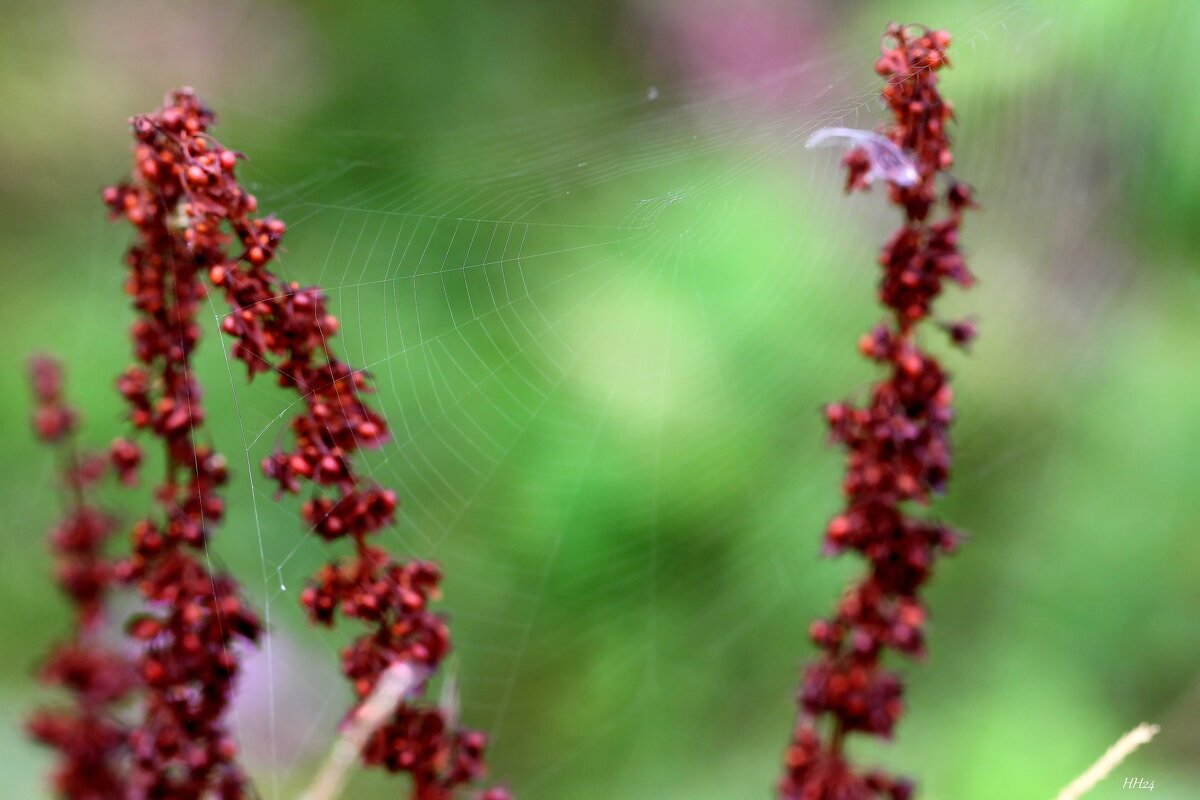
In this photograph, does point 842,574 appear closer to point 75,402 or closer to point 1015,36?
point 1015,36

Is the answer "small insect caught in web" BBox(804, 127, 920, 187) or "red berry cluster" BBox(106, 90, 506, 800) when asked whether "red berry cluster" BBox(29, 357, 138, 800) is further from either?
"small insect caught in web" BBox(804, 127, 920, 187)

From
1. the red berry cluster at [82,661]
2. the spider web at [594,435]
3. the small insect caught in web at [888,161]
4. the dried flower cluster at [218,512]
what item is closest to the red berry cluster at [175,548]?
the dried flower cluster at [218,512]

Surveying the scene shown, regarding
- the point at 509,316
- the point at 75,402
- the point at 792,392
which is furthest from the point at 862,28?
the point at 75,402

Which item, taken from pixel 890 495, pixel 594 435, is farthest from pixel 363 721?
pixel 594 435

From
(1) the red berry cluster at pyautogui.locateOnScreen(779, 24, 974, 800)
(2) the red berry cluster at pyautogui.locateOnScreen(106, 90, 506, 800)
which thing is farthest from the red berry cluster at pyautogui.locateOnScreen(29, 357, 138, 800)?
(1) the red berry cluster at pyautogui.locateOnScreen(779, 24, 974, 800)

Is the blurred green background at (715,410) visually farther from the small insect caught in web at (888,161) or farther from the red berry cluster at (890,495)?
the red berry cluster at (890,495)

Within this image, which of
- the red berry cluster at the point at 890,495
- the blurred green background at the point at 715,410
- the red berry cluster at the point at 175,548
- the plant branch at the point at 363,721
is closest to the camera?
the plant branch at the point at 363,721

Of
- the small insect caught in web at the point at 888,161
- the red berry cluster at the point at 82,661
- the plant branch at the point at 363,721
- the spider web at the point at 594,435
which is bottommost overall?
the plant branch at the point at 363,721

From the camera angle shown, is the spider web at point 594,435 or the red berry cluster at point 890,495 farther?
the spider web at point 594,435
